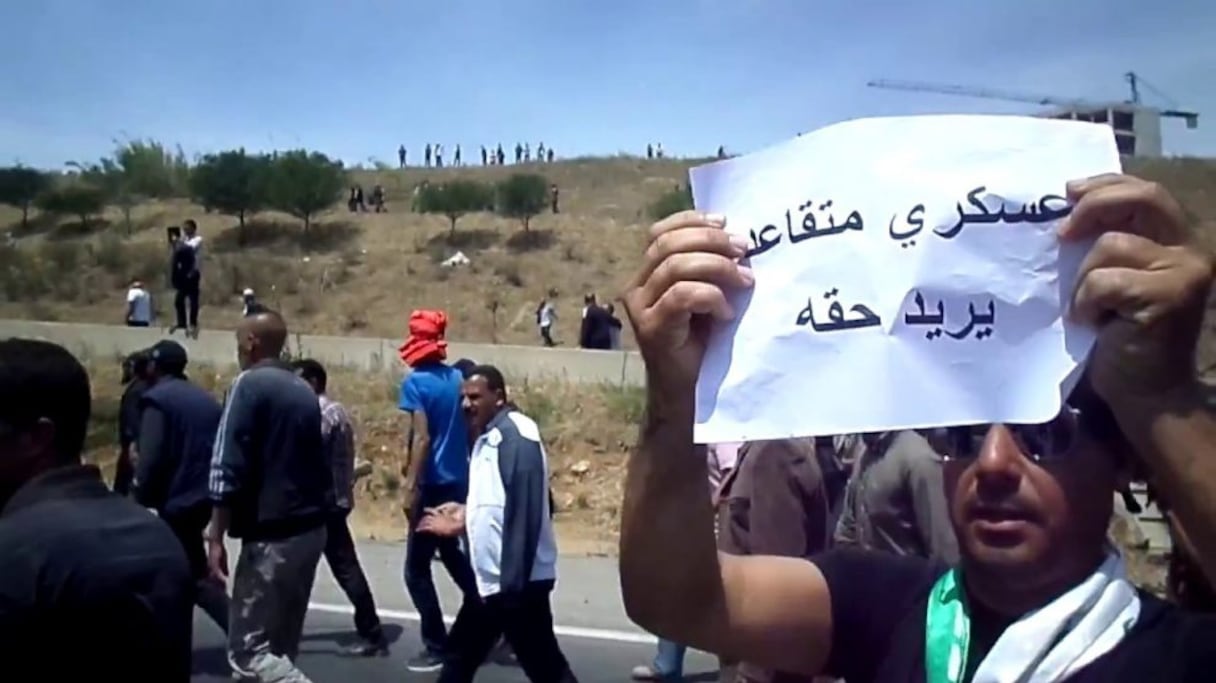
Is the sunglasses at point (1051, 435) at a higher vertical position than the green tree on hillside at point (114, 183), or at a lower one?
lower

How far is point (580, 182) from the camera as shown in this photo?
77.0 metres

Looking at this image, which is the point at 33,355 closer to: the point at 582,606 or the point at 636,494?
the point at 636,494

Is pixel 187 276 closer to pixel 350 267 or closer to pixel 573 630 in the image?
pixel 573 630

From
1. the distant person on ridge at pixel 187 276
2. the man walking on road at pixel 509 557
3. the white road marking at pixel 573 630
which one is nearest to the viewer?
the man walking on road at pixel 509 557

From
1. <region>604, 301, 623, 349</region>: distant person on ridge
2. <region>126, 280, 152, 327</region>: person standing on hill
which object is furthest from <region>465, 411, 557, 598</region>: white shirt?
<region>126, 280, 152, 327</region>: person standing on hill

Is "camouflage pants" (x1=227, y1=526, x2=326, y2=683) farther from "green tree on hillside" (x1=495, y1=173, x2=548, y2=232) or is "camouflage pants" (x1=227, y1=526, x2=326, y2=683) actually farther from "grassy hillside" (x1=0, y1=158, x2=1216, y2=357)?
"green tree on hillside" (x1=495, y1=173, x2=548, y2=232)

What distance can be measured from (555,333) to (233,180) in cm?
1898

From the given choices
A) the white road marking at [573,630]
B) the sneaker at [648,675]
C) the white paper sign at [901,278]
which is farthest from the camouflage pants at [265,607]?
the white paper sign at [901,278]

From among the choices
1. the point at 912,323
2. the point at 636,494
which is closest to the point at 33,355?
the point at 636,494

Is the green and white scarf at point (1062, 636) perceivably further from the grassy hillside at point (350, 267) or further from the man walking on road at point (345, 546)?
the grassy hillside at point (350, 267)

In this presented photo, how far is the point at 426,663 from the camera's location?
8914 millimetres

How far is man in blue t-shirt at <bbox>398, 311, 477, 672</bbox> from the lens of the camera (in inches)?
335

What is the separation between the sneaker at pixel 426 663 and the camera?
8.86m

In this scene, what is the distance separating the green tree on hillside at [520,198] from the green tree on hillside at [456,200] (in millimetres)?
681
